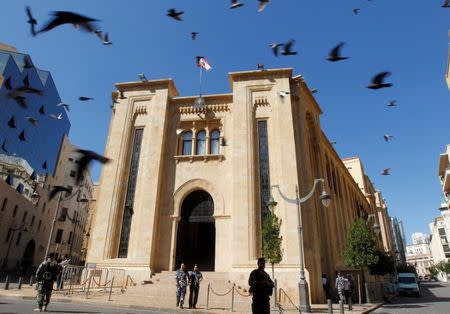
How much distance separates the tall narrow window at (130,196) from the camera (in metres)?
21.0

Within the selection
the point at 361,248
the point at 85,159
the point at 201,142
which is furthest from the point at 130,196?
the point at 361,248

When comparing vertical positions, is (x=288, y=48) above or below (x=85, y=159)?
above

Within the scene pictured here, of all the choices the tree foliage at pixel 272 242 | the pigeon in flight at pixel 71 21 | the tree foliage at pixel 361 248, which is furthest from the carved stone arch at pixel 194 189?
the pigeon in flight at pixel 71 21

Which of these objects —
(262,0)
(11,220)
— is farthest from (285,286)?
(11,220)

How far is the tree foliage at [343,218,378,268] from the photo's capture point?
19766mm

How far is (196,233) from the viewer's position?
25109mm

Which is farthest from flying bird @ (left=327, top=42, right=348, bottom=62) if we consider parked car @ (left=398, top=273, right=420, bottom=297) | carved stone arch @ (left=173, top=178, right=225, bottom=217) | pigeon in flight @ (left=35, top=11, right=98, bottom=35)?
parked car @ (left=398, top=273, right=420, bottom=297)

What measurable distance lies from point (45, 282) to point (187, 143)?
1584 centimetres

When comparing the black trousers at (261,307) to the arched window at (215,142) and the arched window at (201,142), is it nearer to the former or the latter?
the arched window at (215,142)

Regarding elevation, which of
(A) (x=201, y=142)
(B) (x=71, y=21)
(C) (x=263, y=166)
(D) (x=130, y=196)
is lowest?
(B) (x=71, y=21)

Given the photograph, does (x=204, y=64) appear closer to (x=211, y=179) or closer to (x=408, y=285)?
(x=211, y=179)

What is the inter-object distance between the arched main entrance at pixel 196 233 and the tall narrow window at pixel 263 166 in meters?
3.89

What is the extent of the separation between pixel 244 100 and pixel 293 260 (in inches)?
466

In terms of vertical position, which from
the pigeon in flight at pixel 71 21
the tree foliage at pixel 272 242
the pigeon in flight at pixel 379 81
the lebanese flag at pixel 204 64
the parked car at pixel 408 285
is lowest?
the parked car at pixel 408 285
